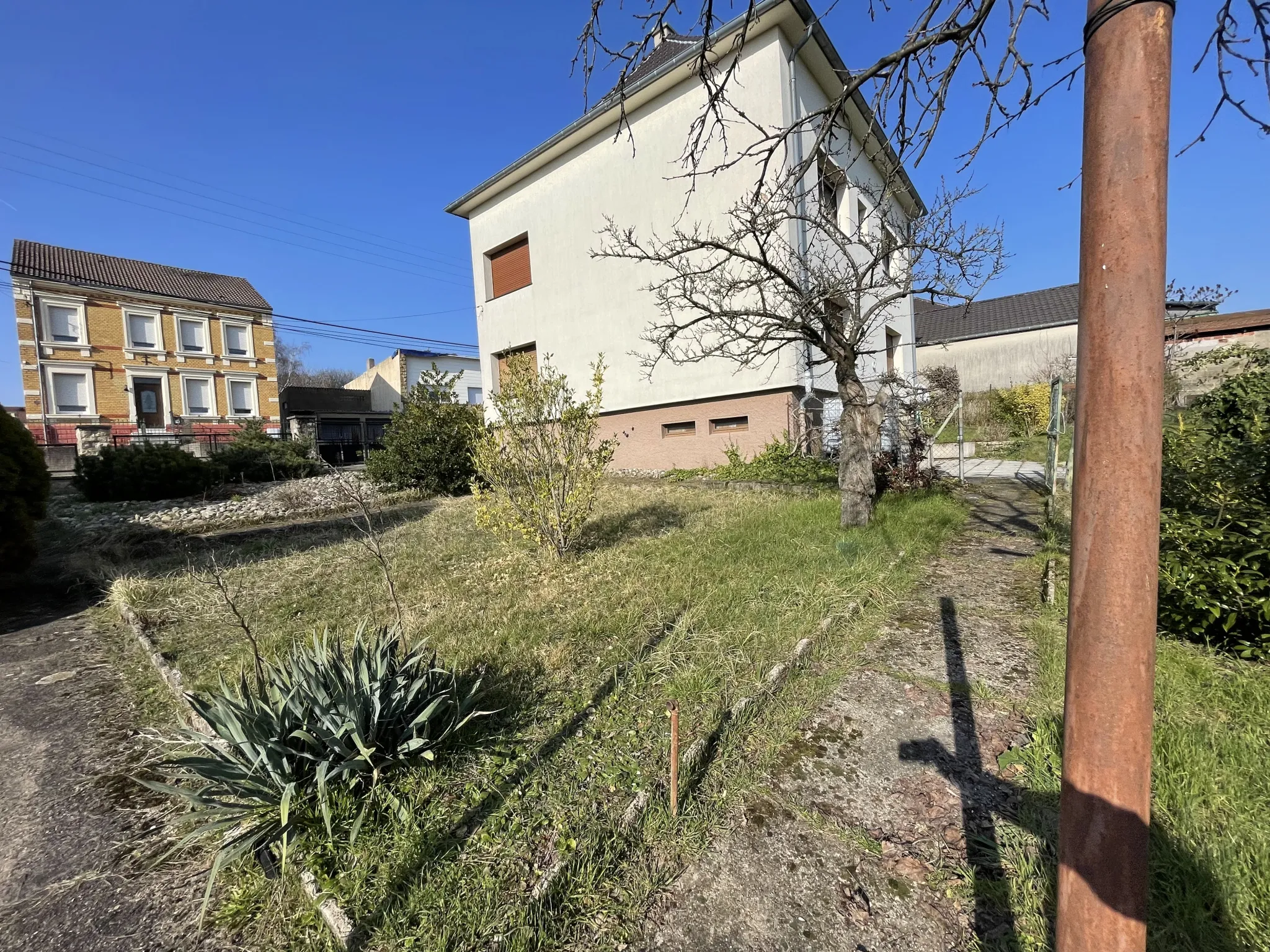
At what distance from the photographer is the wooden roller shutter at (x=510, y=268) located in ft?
51.1

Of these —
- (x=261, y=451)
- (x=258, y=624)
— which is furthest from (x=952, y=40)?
(x=261, y=451)

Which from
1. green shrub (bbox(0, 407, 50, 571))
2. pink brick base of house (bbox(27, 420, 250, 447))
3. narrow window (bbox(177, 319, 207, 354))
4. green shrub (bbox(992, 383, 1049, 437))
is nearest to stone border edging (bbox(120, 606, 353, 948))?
green shrub (bbox(0, 407, 50, 571))

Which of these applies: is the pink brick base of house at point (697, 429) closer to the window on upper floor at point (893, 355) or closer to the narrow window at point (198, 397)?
the window on upper floor at point (893, 355)

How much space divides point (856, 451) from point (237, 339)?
110 feet

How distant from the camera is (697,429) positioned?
12.4m

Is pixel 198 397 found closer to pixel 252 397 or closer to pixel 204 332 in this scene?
pixel 252 397

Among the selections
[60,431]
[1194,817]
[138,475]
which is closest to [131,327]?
[60,431]

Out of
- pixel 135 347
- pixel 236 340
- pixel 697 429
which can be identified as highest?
pixel 236 340

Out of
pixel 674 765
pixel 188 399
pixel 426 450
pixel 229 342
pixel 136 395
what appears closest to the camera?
pixel 674 765

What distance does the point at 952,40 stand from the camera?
2119 mm

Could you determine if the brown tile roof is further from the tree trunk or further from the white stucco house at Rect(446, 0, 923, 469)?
the tree trunk

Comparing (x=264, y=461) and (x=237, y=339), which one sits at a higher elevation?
(x=237, y=339)

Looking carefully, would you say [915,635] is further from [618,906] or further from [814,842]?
[618,906]

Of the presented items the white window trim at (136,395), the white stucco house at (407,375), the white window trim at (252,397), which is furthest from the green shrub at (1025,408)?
the white window trim at (136,395)
